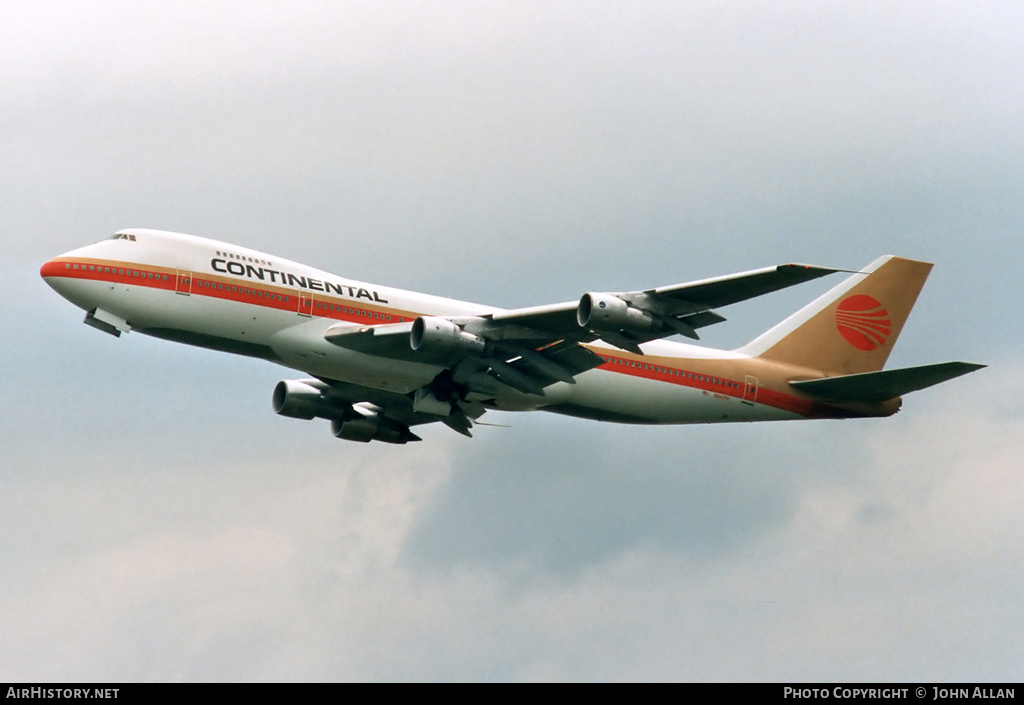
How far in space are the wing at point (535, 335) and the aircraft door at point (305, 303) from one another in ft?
3.58

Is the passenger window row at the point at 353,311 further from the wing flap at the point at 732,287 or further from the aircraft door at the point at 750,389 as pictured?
the aircraft door at the point at 750,389

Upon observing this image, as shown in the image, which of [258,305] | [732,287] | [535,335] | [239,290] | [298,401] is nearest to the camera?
[732,287]

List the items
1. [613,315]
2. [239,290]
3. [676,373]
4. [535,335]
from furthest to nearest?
[676,373]
[535,335]
[239,290]
[613,315]

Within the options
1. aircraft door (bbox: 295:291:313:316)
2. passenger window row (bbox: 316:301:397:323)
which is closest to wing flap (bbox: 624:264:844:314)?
passenger window row (bbox: 316:301:397:323)

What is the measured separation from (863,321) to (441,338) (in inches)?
834

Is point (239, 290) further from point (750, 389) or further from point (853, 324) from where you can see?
point (853, 324)

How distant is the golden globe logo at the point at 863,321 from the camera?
183ft

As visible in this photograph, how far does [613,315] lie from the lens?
42.4m

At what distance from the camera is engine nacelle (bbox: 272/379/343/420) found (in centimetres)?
5244

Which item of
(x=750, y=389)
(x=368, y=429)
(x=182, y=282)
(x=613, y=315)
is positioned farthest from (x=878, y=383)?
(x=182, y=282)

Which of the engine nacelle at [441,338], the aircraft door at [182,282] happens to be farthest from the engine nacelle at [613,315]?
the aircraft door at [182,282]
